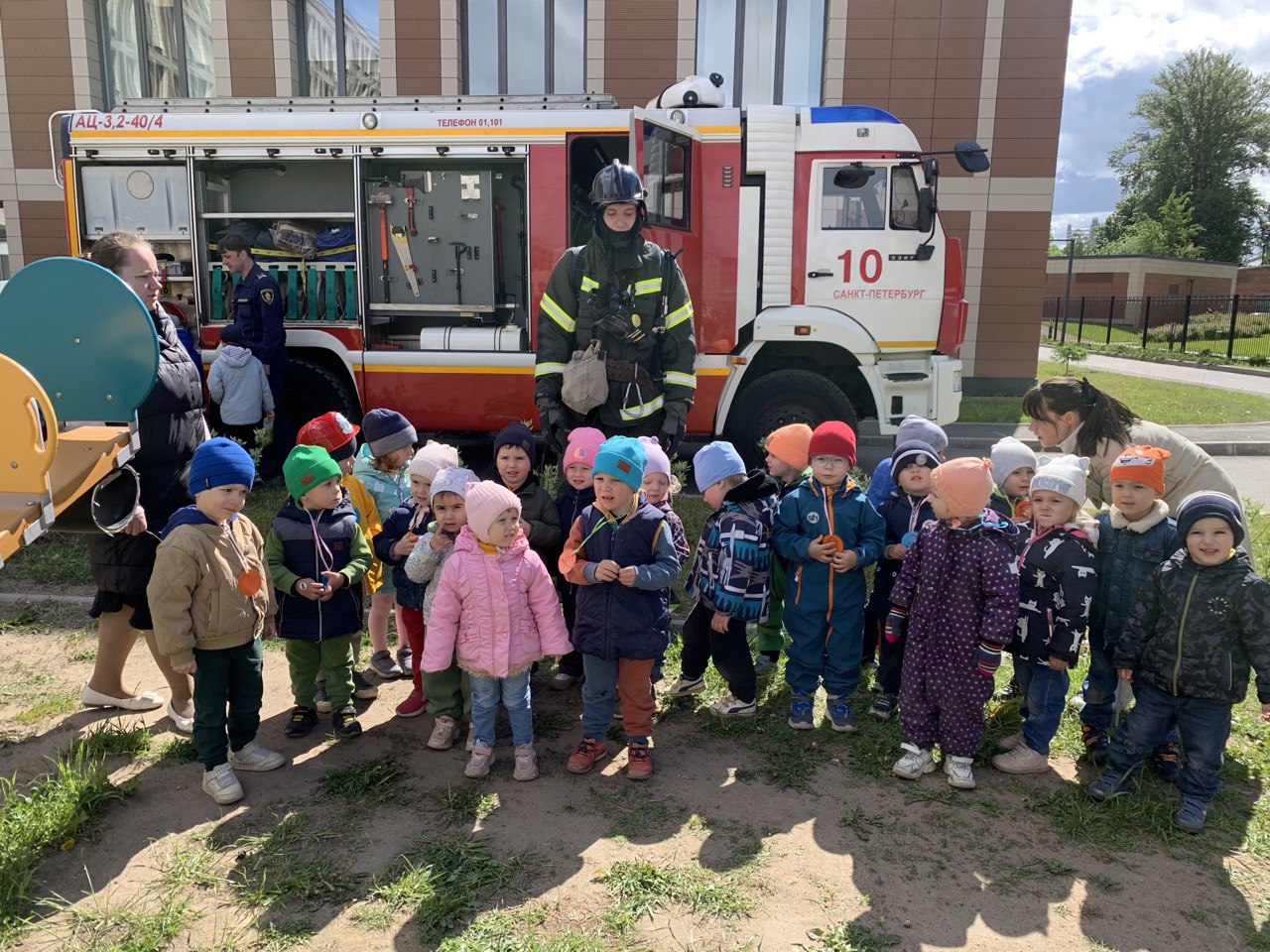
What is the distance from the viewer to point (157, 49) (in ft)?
49.8

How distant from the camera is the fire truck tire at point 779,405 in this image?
790cm

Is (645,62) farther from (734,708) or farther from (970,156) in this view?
(734,708)

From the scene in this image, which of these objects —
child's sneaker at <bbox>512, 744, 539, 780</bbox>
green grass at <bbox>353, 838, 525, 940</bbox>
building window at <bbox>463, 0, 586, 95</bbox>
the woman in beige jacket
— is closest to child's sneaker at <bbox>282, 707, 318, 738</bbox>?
child's sneaker at <bbox>512, 744, 539, 780</bbox>

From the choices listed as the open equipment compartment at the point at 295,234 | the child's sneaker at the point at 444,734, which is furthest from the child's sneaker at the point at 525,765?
the open equipment compartment at the point at 295,234

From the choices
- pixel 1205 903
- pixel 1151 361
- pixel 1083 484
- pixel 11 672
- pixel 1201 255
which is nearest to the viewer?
pixel 1205 903

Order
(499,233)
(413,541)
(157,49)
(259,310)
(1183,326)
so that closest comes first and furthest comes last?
(413,541)
(259,310)
(499,233)
(157,49)
(1183,326)

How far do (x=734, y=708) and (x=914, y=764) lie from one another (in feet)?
2.75

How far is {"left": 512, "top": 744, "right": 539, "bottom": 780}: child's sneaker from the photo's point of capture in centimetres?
361

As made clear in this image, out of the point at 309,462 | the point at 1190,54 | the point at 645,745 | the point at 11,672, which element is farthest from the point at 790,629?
the point at 1190,54

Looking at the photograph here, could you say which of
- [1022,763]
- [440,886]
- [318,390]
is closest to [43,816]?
[440,886]

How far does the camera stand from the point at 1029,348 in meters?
15.1

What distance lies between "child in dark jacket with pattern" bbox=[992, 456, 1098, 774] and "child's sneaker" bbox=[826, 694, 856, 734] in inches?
24.9

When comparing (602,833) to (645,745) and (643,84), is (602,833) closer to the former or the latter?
(645,745)

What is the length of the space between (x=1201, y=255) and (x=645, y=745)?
55415 millimetres
